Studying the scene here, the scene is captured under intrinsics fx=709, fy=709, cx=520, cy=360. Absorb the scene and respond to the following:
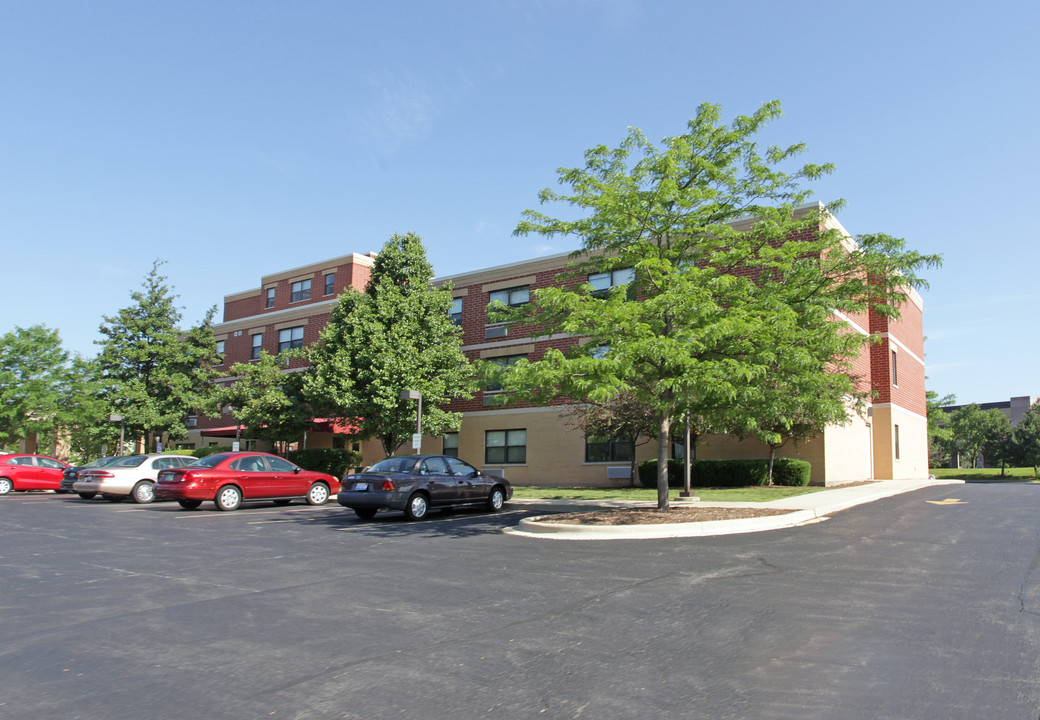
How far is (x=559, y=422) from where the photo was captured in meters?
29.9

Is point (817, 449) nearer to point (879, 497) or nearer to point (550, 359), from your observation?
point (879, 497)

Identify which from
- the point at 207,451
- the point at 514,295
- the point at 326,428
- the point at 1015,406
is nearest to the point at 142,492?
the point at 326,428

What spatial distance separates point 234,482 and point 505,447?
14.5m

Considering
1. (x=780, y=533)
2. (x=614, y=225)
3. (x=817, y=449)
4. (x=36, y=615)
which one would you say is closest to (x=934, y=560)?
(x=780, y=533)

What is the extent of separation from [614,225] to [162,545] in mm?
10179

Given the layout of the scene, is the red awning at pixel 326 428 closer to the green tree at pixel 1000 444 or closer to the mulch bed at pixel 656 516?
the mulch bed at pixel 656 516

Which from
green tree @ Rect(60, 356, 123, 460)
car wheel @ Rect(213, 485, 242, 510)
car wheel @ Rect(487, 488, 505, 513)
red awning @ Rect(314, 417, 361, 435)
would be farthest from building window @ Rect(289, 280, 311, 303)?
car wheel @ Rect(487, 488, 505, 513)

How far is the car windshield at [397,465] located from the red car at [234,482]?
197 inches

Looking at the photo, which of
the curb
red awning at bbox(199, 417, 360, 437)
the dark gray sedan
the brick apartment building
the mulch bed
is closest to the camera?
the curb

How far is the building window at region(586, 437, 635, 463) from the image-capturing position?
28453 millimetres

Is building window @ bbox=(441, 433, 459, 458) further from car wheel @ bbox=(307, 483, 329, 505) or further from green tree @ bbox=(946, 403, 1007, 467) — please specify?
green tree @ bbox=(946, 403, 1007, 467)

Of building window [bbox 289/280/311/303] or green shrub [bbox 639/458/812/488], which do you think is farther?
building window [bbox 289/280/311/303]

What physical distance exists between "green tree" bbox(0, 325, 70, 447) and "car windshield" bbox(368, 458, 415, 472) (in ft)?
94.5

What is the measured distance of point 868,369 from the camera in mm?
30062
